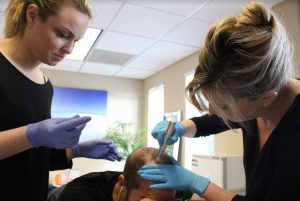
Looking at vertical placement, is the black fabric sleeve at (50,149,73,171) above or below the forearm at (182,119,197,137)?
below

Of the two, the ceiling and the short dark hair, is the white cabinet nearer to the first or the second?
the ceiling

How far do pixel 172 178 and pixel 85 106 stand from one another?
14.1 feet

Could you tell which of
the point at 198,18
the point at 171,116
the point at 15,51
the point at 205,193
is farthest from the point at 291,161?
the point at 171,116

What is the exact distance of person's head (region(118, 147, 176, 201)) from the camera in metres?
1.07

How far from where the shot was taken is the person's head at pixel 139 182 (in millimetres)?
1072

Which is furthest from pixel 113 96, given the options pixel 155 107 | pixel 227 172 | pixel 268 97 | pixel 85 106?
pixel 268 97

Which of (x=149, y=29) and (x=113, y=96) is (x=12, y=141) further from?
(x=113, y=96)

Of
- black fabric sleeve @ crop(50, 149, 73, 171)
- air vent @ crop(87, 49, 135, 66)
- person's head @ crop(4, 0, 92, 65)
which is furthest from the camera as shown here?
air vent @ crop(87, 49, 135, 66)

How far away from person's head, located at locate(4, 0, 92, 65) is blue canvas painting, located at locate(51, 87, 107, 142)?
3950 mm

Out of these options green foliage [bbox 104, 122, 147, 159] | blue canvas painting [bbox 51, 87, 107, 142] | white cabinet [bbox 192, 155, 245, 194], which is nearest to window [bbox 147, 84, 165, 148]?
green foliage [bbox 104, 122, 147, 159]

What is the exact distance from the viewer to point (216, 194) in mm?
974

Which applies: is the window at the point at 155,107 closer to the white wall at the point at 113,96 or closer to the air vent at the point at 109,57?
the white wall at the point at 113,96

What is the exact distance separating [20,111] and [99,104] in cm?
423

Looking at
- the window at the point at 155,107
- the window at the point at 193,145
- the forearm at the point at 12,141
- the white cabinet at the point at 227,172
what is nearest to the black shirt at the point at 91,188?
the forearm at the point at 12,141
